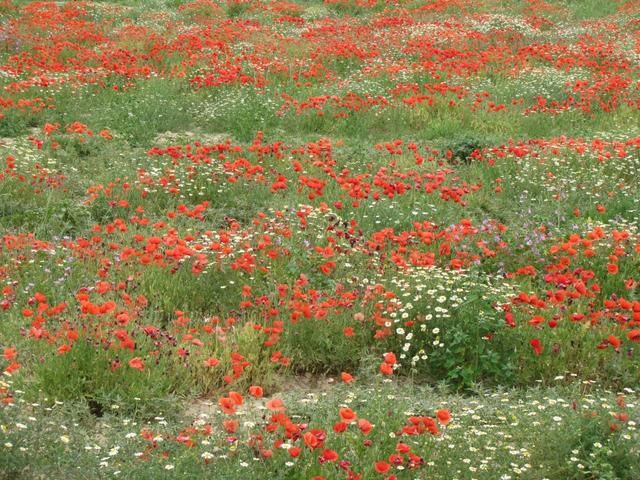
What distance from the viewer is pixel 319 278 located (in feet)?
21.4

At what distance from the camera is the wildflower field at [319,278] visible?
4020 millimetres

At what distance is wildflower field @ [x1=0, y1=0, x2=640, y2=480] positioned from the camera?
13.2 ft

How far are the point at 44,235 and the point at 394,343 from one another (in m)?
3.94

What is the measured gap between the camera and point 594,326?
5570 millimetres

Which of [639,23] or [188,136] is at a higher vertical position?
[639,23]

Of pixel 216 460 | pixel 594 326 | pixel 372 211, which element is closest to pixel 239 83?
pixel 372 211

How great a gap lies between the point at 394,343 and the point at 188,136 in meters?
6.75

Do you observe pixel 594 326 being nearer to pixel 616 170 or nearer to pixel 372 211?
pixel 372 211

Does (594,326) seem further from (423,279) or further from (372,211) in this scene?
(372,211)

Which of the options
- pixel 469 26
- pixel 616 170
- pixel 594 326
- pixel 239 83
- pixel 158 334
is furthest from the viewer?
pixel 469 26

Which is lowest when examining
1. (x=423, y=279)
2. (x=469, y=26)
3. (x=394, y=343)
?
(x=394, y=343)

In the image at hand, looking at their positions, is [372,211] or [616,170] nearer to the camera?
[372,211]

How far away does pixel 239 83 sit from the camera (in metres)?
14.0

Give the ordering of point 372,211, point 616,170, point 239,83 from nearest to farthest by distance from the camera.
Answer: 1. point 372,211
2. point 616,170
3. point 239,83
